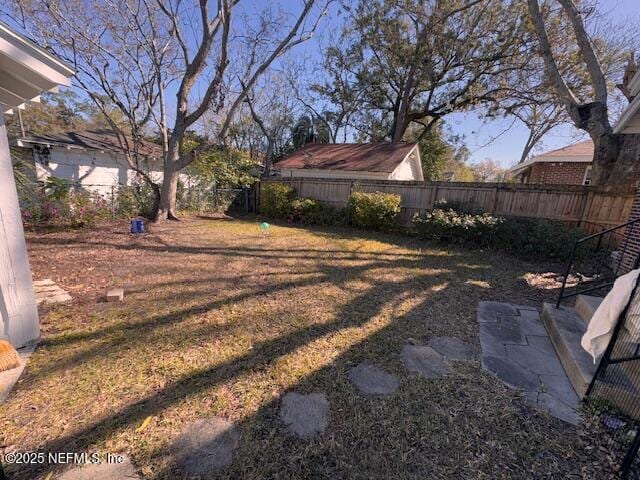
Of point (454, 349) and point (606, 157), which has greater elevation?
point (606, 157)

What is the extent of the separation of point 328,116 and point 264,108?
592cm

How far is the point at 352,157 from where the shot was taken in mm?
13680

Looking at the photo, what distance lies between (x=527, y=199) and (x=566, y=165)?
286 inches

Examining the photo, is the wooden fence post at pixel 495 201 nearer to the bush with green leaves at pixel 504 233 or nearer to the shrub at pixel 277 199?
the bush with green leaves at pixel 504 233

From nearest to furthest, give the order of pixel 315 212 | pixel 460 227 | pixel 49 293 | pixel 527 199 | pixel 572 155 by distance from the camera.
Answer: pixel 49 293, pixel 460 227, pixel 527 199, pixel 315 212, pixel 572 155

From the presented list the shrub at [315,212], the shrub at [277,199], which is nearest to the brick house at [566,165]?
the shrub at [315,212]

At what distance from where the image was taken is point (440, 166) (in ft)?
67.3

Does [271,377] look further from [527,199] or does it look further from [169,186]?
[169,186]

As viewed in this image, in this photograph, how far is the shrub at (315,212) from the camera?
10.2 meters

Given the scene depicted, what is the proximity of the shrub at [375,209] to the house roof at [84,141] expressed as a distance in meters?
8.36

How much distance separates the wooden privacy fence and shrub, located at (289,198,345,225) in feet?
3.74

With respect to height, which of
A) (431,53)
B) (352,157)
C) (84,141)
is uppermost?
(431,53)

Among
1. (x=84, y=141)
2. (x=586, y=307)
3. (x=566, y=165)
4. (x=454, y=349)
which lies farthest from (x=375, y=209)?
(x=84, y=141)

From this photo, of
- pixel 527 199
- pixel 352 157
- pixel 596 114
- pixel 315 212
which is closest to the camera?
pixel 596 114
